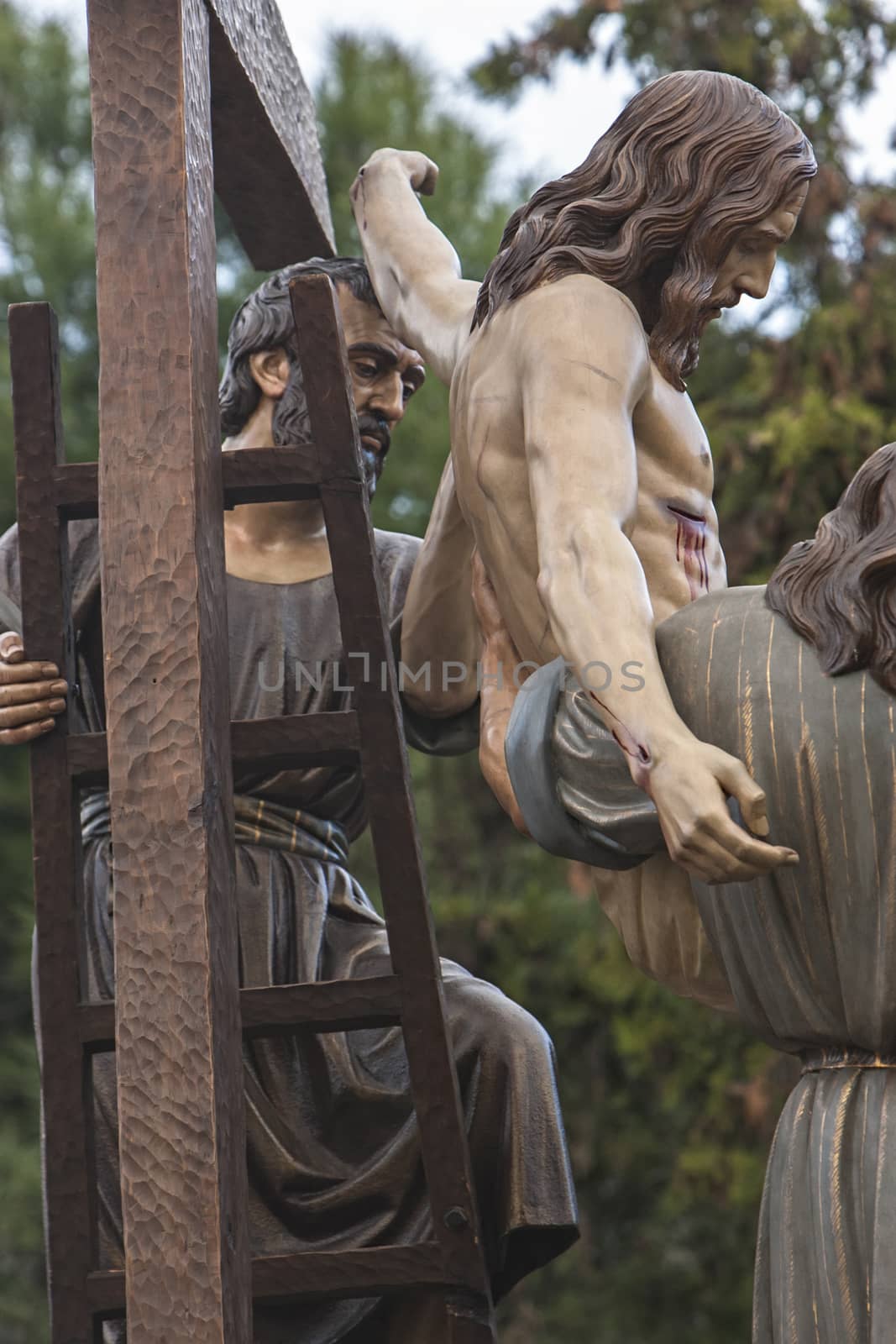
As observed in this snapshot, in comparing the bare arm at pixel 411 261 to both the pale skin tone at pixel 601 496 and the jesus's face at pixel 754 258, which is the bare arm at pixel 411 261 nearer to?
the pale skin tone at pixel 601 496

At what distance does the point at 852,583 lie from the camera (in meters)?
2.79

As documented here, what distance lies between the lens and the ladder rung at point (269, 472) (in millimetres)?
3398

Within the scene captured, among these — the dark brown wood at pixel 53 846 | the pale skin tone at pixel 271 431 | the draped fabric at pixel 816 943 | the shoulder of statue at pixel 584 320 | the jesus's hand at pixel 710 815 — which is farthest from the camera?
the pale skin tone at pixel 271 431

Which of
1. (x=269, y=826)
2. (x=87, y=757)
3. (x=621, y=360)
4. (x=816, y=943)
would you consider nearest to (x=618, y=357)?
(x=621, y=360)

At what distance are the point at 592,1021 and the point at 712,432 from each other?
2.78 meters

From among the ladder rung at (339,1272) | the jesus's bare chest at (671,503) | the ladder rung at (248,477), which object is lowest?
the ladder rung at (339,1272)

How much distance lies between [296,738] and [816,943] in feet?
2.88

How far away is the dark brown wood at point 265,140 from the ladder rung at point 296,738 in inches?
47.5

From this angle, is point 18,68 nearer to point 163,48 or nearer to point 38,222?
point 38,222

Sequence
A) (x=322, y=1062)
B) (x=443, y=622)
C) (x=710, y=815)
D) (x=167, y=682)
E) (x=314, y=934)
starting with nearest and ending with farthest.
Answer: (x=710, y=815) < (x=167, y=682) < (x=322, y=1062) < (x=314, y=934) < (x=443, y=622)

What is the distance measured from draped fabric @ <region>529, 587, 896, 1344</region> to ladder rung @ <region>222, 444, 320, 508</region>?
74 centimetres

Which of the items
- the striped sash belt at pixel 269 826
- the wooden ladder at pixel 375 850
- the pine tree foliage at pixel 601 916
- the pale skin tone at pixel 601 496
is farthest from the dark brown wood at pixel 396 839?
the pine tree foliage at pixel 601 916

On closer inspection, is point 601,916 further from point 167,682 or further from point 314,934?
point 167,682

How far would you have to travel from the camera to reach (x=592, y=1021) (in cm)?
1015
